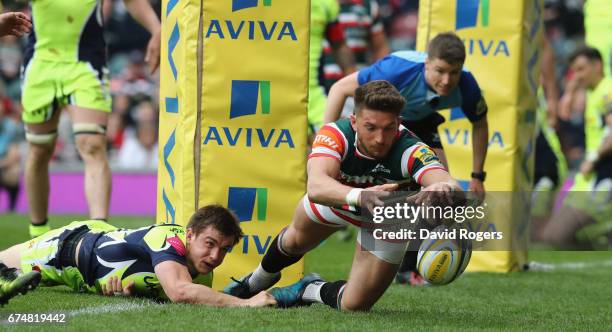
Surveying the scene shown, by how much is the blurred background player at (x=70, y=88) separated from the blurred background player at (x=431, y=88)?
164 cm

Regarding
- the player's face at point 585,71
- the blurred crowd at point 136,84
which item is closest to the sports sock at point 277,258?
the player's face at point 585,71

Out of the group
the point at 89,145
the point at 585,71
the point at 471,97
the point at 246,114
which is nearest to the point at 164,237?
the point at 246,114

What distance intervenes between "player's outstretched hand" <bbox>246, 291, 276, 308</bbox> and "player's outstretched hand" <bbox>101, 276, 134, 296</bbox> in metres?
0.69

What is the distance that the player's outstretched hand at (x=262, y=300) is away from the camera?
5.36 m

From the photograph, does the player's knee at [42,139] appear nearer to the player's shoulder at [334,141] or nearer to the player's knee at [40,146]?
the player's knee at [40,146]

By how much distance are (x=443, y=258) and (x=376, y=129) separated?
702 mm

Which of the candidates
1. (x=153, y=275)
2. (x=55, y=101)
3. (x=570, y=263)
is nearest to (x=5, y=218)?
(x=55, y=101)

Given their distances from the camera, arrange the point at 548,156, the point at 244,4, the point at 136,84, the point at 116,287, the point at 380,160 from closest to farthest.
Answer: the point at 380,160
the point at 116,287
the point at 244,4
the point at 548,156
the point at 136,84

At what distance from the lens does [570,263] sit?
940cm

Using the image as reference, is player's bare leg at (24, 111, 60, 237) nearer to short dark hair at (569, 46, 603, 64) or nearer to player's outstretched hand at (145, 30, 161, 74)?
player's outstretched hand at (145, 30, 161, 74)

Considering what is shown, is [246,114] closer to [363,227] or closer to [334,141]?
[334,141]

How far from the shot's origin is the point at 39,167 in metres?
8.09

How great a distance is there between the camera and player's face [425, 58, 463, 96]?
659cm

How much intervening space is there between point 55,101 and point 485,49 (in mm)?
3171
